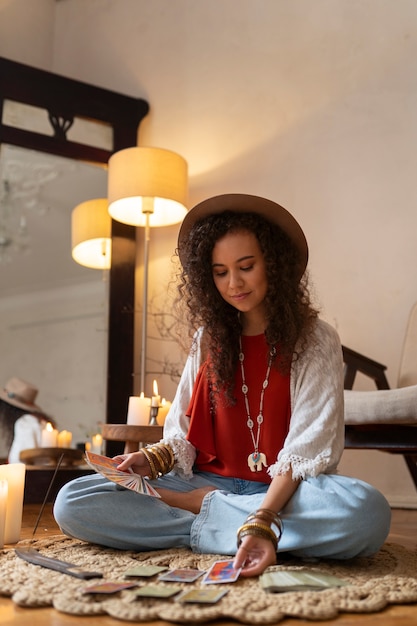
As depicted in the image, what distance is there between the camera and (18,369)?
11.8 feet

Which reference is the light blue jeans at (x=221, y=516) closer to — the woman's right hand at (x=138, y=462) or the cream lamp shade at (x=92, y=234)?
the woman's right hand at (x=138, y=462)

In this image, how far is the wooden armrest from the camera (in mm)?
2748

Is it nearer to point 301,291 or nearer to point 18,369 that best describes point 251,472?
point 301,291

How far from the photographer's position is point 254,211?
1.75 m

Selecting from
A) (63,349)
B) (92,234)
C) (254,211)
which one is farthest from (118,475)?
(92,234)

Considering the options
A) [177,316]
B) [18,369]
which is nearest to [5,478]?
[18,369]

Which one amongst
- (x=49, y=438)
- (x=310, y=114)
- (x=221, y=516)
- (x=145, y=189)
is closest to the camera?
(x=221, y=516)

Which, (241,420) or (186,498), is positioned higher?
(241,420)

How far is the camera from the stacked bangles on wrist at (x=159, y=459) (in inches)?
65.7

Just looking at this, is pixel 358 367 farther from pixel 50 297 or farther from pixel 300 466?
pixel 50 297

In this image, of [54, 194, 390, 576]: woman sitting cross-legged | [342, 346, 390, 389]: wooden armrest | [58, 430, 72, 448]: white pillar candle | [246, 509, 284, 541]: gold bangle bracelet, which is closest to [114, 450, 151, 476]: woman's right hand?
[54, 194, 390, 576]: woman sitting cross-legged

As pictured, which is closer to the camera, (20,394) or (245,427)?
(245,427)

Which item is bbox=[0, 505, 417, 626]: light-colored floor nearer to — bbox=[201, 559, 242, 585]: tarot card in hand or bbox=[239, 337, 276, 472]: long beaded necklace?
bbox=[201, 559, 242, 585]: tarot card in hand

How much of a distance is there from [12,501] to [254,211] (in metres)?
0.90
